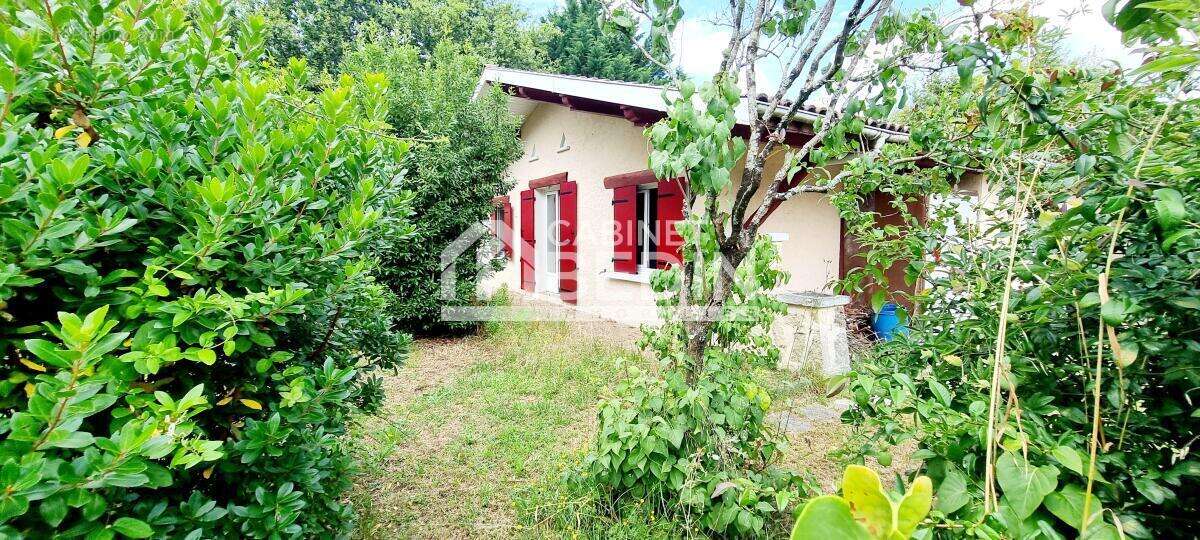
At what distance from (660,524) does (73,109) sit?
2191 millimetres

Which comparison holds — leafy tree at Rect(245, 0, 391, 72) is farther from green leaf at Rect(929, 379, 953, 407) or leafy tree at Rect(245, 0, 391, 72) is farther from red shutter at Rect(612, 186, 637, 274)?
green leaf at Rect(929, 379, 953, 407)

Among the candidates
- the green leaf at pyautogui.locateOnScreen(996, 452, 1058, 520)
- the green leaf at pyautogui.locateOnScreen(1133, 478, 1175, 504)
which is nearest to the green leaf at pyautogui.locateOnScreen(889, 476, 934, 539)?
the green leaf at pyautogui.locateOnScreen(996, 452, 1058, 520)

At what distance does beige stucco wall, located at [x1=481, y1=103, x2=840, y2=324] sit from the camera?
4984mm

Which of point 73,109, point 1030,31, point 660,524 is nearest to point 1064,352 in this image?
point 1030,31

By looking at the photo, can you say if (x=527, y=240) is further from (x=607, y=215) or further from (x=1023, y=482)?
(x=1023, y=482)

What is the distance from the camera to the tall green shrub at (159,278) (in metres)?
0.82

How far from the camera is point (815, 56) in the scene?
1.80 m

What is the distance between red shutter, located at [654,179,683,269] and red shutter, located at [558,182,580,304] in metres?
1.99

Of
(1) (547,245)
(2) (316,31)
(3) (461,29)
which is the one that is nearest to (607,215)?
(1) (547,245)

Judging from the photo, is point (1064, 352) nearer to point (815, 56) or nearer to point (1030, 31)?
point (1030, 31)

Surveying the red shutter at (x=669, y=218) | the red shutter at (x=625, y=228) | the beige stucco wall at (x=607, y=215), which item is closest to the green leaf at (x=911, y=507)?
the beige stucco wall at (x=607, y=215)

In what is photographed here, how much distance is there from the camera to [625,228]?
6.07 meters

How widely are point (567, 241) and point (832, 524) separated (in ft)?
23.5

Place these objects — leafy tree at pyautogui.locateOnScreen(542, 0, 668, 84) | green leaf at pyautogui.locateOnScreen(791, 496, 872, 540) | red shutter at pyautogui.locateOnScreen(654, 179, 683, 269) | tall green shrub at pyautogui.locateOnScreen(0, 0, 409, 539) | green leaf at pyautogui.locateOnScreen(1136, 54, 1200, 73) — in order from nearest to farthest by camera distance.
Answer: green leaf at pyautogui.locateOnScreen(791, 496, 872, 540), green leaf at pyautogui.locateOnScreen(1136, 54, 1200, 73), tall green shrub at pyautogui.locateOnScreen(0, 0, 409, 539), red shutter at pyautogui.locateOnScreen(654, 179, 683, 269), leafy tree at pyautogui.locateOnScreen(542, 0, 668, 84)
